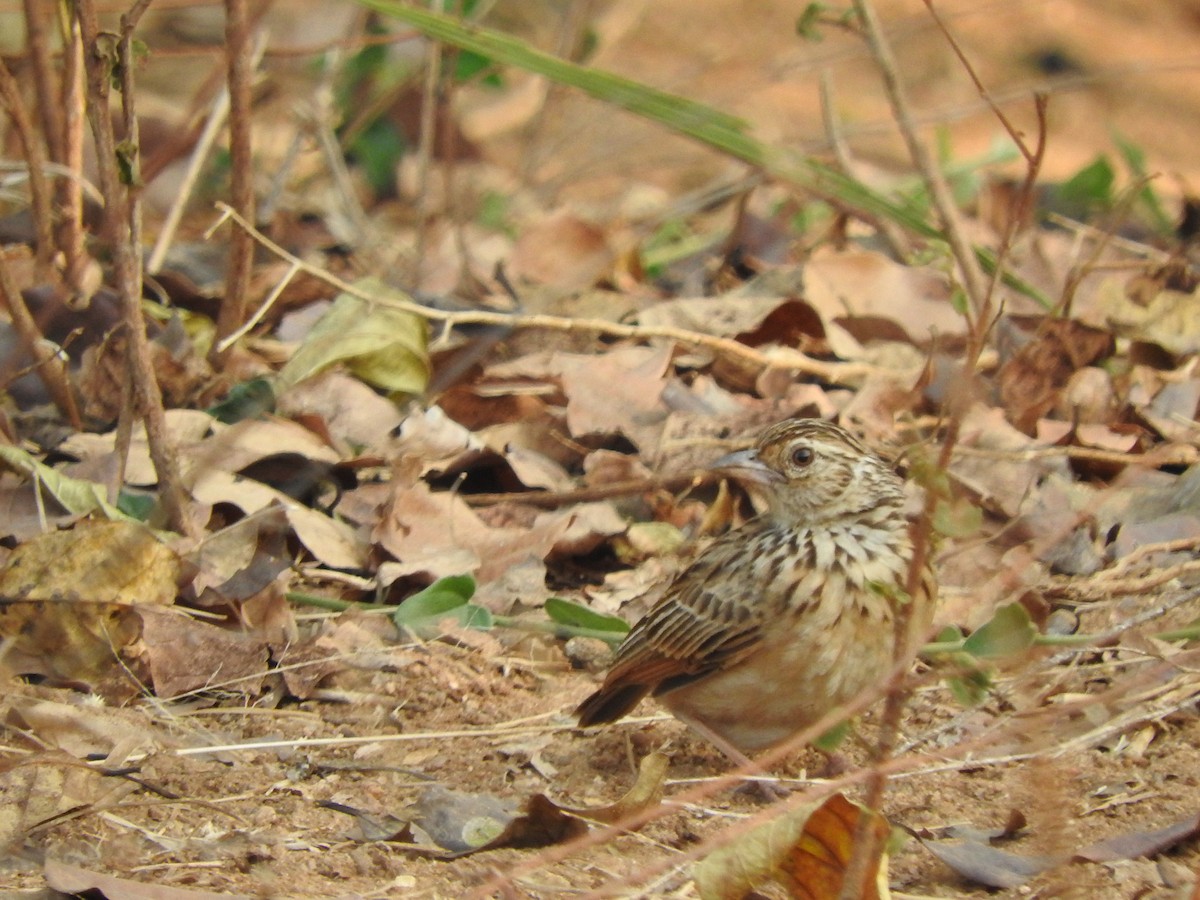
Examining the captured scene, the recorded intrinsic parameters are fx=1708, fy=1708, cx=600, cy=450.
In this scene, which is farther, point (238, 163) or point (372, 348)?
point (372, 348)

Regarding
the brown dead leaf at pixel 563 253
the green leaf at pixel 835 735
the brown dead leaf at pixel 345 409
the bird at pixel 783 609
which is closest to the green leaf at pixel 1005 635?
the bird at pixel 783 609

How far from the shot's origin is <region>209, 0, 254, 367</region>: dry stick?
4543mm

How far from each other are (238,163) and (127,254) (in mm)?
972

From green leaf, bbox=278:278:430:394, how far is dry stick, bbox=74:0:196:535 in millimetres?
975

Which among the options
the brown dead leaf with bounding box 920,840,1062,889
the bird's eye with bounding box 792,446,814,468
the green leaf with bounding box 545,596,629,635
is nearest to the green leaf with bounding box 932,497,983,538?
the brown dead leaf with bounding box 920,840,1062,889

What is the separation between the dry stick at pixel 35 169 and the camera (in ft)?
15.5

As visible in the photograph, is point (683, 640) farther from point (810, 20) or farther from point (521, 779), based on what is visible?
point (810, 20)

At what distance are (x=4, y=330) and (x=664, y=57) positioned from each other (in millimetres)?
8097

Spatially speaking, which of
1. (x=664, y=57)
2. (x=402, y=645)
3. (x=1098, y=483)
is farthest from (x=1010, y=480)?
(x=664, y=57)

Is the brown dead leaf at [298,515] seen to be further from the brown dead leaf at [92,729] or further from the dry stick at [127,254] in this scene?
the brown dead leaf at [92,729]

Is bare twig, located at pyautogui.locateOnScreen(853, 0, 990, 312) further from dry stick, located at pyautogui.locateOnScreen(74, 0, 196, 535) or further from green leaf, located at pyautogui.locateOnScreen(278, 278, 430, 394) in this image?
dry stick, located at pyautogui.locateOnScreen(74, 0, 196, 535)

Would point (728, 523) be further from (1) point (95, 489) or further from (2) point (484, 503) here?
(1) point (95, 489)

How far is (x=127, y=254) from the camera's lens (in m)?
4.14

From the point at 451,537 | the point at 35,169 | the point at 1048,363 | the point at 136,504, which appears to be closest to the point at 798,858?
the point at 451,537
